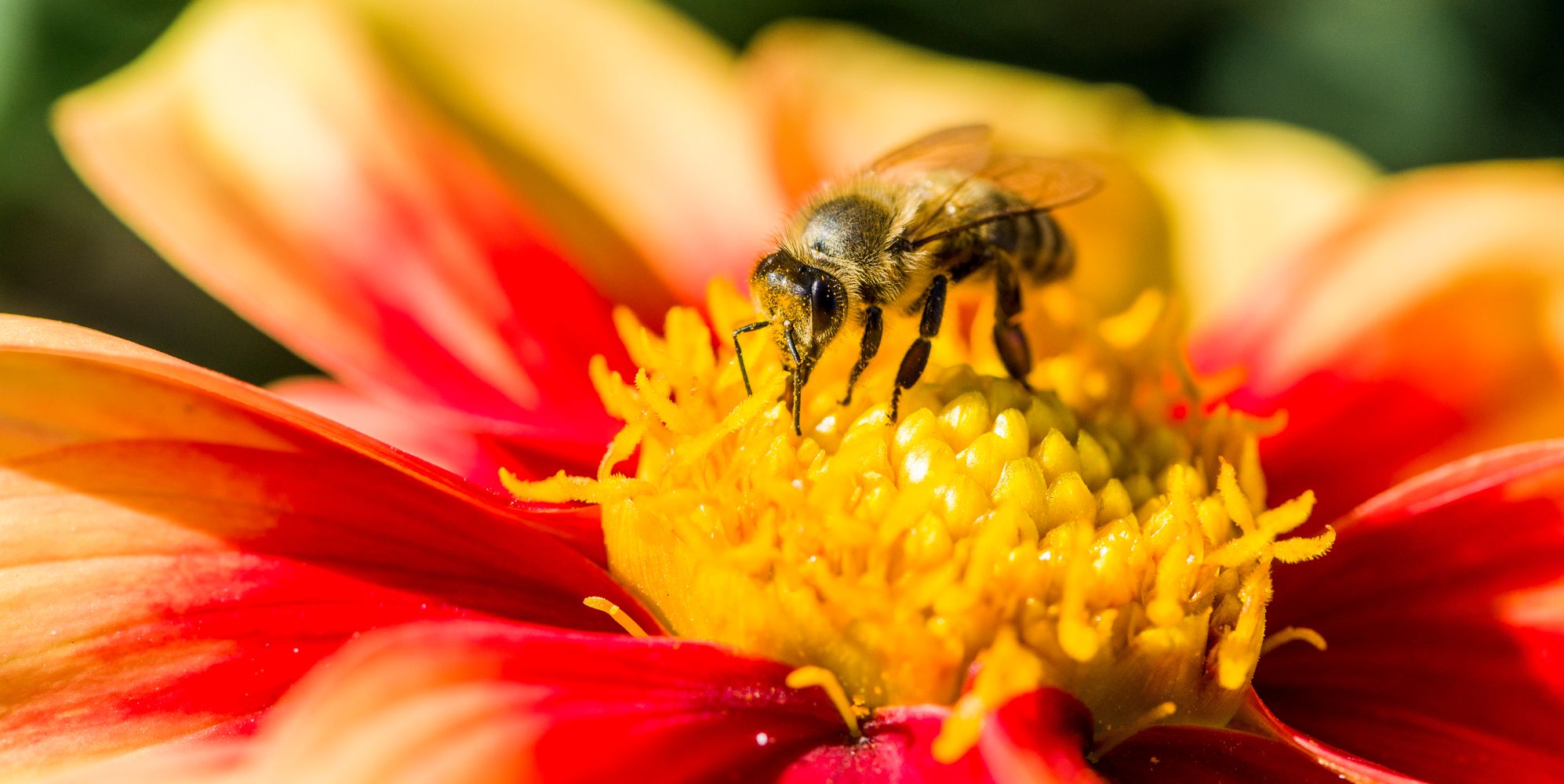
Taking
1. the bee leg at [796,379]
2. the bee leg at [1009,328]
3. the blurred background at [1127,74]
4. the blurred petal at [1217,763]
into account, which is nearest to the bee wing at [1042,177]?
the bee leg at [1009,328]

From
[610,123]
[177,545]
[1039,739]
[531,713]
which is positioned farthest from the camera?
[610,123]

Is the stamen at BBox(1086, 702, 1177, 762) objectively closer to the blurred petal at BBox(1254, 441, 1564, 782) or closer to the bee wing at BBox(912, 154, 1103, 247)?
the blurred petal at BBox(1254, 441, 1564, 782)

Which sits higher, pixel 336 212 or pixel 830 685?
pixel 336 212

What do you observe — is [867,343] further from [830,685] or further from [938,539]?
[830,685]

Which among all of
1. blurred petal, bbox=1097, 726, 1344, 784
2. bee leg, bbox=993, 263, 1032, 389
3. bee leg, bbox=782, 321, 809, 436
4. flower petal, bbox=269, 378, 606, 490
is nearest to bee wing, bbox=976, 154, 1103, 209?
bee leg, bbox=993, 263, 1032, 389

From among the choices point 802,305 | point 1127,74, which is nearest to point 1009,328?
point 802,305

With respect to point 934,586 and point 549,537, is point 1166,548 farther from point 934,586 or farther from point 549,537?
point 549,537

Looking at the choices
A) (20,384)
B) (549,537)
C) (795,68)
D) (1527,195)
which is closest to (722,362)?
(549,537)

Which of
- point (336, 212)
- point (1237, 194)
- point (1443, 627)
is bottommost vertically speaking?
point (1443, 627)
